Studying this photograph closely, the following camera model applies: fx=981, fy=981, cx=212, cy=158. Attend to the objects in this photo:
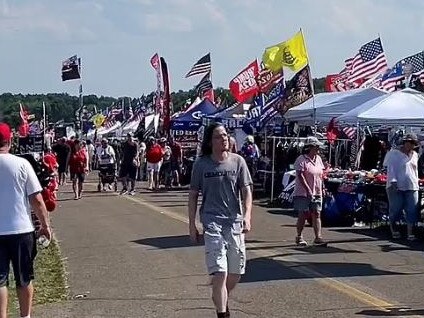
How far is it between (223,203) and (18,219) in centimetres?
182

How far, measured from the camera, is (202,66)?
1634 inches

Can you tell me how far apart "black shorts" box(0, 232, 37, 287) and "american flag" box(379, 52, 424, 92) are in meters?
19.9

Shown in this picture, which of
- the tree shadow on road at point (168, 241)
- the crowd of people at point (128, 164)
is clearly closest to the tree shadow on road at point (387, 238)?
the tree shadow on road at point (168, 241)

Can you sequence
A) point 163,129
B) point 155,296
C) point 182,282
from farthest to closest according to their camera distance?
point 163,129, point 182,282, point 155,296

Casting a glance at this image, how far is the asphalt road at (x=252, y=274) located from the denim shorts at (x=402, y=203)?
0.46 metres

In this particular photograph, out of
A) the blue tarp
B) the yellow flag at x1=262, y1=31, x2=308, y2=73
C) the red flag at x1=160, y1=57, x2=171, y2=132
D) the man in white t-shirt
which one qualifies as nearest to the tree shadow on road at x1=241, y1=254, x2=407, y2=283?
the man in white t-shirt

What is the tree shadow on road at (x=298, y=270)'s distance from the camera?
39.5ft

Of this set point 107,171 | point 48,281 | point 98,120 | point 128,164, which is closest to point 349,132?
point 128,164

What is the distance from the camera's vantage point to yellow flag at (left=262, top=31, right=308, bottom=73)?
87.5 ft

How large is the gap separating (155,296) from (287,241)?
5.61 metres

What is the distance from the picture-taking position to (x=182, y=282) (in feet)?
38.7

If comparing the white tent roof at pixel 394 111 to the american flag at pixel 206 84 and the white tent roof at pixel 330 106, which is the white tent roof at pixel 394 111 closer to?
the white tent roof at pixel 330 106

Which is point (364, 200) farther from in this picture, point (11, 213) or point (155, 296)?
point (11, 213)

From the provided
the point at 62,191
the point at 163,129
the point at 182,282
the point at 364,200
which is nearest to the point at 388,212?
the point at 364,200
